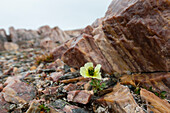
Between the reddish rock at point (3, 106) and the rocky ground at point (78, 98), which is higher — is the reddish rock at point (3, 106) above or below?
above

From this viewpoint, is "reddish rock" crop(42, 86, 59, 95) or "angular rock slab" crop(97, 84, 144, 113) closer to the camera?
"angular rock slab" crop(97, 84, 144, 113)

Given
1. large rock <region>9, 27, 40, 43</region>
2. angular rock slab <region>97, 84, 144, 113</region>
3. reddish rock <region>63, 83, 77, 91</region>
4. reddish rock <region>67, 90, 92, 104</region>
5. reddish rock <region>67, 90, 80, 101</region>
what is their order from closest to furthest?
angular rock slab <region>97, 84, 144, 113</region>, reddish rock <region>67, 90, 92, 104</region>, reddish rock <region>67, 90, 80, 101</region>, reddish rock <region>63, 83, 77, 91</region>, large rock <region>9, 27, 40, 43</region>

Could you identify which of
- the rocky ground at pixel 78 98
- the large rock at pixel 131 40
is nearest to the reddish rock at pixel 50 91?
the rocky ground at pixel 78 98

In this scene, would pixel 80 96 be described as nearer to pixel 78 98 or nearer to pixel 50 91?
pixel 78 98

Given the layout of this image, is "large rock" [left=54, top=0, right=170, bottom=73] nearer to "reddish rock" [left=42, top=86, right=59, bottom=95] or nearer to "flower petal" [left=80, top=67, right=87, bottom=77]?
"flower petal" [left=80, top=67, right=87, bottom=77]

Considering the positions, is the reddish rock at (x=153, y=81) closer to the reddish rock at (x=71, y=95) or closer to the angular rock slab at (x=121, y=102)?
the angular rock slab at (x=121, y=102)

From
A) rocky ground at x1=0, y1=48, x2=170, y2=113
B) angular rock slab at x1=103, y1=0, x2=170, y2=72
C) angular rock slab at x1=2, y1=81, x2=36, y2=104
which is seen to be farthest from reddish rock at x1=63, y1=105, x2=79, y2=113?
angular rock slab at x1=103, y1=0, x2=170, y2=72

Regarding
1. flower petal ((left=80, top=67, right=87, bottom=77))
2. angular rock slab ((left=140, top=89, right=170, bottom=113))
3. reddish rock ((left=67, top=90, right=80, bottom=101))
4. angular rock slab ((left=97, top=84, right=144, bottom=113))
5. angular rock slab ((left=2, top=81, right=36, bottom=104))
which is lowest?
angular rock slab ((left=140, top=89, right=170, bottom=113))

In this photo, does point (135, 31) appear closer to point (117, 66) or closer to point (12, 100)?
point (117, 66)
